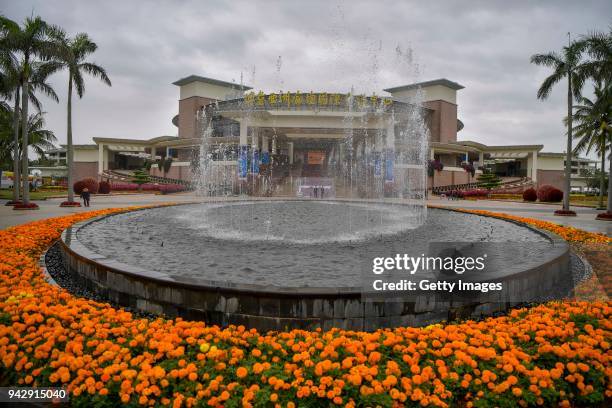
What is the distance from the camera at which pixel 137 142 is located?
56.2m

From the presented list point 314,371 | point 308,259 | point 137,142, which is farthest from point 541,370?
point 137,142

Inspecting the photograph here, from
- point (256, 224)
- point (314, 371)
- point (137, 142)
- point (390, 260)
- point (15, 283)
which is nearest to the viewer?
point (314, 371)

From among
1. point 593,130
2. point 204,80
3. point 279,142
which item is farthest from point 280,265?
point 204,80

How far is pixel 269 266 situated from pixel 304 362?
11.5 feet

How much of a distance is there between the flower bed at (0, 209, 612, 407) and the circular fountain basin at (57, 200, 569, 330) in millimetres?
476

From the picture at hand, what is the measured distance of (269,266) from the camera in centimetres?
663

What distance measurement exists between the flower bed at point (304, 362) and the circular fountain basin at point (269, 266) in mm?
476

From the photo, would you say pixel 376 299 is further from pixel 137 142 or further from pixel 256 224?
pixel 137 142

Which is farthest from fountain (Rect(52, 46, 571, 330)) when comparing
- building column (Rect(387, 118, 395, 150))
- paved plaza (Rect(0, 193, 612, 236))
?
building column (Rect(387, 118, 395, 150))

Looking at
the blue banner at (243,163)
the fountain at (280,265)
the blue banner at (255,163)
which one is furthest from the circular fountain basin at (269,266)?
the blue banner at (255,163)

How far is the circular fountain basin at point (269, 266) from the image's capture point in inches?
172

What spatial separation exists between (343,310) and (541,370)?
187cm

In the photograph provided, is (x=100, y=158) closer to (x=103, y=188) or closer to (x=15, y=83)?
(x=103, y=188)

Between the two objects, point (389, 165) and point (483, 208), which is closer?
point (483, 208)
